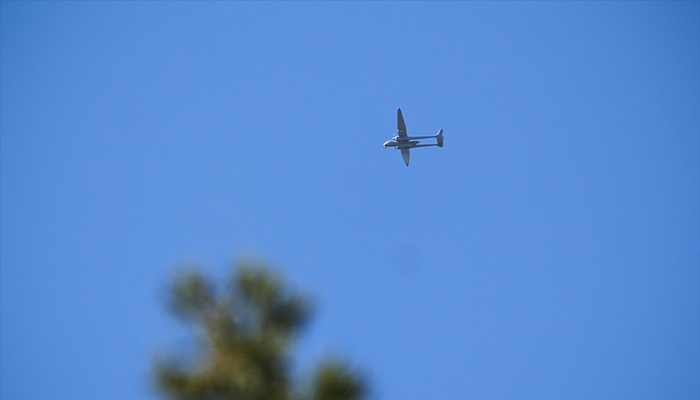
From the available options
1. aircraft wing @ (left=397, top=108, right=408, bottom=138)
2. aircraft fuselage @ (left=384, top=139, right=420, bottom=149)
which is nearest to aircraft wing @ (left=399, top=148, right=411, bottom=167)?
aircraft fuselage @ (left=384, top=139, right=420, bottom=149)

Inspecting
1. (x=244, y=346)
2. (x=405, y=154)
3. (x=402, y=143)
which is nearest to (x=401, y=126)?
(x=402, y=143)

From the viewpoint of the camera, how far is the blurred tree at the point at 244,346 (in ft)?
36.9

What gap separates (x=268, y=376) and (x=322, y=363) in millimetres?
893

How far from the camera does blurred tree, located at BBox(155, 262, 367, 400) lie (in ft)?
36.9

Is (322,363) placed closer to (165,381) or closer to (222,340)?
(222,340)

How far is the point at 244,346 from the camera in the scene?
37.4 ft

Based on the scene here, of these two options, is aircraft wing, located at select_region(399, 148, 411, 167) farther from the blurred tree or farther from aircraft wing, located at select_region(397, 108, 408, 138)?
the blurred tree

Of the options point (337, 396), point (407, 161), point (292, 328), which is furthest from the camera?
point (407, 161)

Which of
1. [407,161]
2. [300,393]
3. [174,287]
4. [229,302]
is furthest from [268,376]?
[407,161]

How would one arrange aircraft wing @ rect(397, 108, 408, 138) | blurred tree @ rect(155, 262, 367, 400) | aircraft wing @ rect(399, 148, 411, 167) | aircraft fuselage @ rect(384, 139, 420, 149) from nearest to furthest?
blurred tree @ rect(155, 262, 367, 400), aircraft wing @ rect(397, 108, 408, 138), aircraft fuselage @ rect(384, 139, 420, 149), aircraft wing @ rect(399, 148, 411, 167)

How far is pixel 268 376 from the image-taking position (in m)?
11.4

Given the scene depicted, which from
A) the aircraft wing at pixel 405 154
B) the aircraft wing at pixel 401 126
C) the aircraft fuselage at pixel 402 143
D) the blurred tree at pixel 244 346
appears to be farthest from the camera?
the aircraft wing at pixel 405 154

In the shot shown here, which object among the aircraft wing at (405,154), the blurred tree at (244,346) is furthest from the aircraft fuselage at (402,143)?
the blurred tree at (244,346)

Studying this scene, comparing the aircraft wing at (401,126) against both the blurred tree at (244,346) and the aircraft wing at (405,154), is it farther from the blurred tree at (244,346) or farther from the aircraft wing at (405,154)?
the blurred tree at (244,346)
